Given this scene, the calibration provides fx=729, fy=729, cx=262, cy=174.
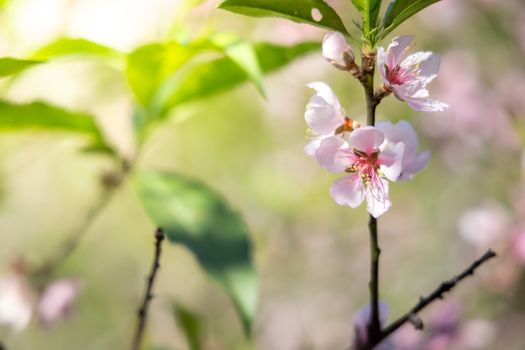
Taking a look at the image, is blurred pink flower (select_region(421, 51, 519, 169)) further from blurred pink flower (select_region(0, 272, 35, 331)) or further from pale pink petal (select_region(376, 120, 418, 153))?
pale pink petal (select_region(376, 120, 418, 153))

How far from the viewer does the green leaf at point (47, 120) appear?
771 mm

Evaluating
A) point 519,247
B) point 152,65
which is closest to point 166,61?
point 152,65

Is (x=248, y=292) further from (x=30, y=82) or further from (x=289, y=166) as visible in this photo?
(x=30, y=82)

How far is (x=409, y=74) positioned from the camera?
572 mm

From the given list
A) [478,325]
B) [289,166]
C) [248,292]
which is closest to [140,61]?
[248,292]

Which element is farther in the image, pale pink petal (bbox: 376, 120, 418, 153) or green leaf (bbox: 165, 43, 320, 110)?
green leaf (bbox: 165, 43, 320, 110)

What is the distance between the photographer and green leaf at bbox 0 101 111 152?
2.53 feet

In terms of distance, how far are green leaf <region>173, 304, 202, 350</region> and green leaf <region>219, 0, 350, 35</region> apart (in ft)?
1.45

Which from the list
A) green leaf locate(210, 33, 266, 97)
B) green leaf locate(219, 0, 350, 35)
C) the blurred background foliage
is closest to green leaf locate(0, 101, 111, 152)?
the blurred background foliage

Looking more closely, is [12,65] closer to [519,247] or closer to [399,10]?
[399,10]

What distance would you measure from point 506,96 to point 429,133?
0.77 ft

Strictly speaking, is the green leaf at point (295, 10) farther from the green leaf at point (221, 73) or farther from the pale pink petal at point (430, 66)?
the green leaf at point (221, 73)

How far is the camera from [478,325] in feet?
3.38

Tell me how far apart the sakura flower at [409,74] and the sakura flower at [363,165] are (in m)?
0.04
